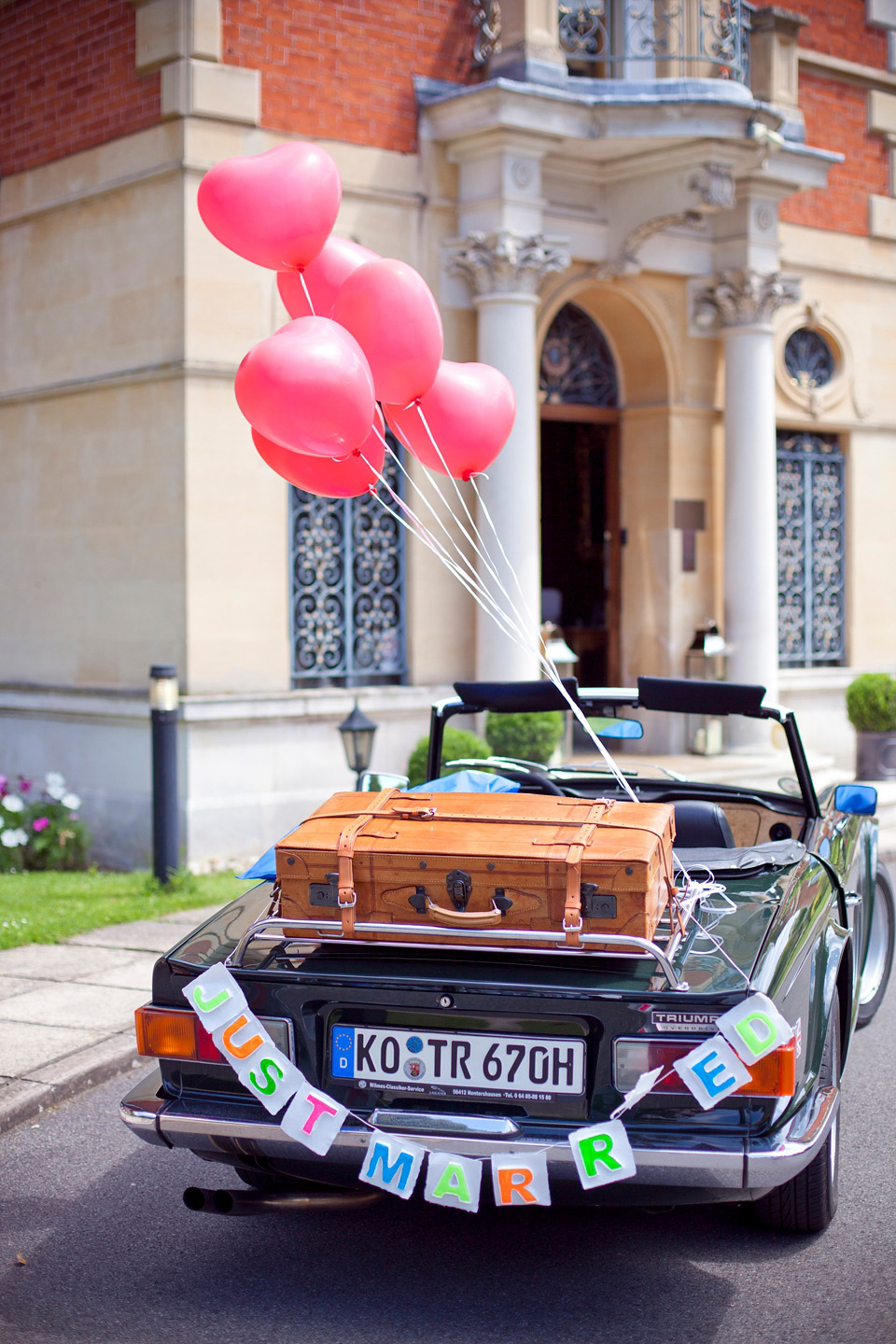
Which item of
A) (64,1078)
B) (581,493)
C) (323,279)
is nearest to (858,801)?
(323,279)

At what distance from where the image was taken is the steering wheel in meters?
4.84

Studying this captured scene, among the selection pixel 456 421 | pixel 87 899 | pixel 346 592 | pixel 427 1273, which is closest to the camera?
pixel 427 1273

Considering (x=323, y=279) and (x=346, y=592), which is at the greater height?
(x=323, y=279)

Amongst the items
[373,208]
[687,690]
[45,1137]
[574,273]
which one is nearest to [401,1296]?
[45,1137]

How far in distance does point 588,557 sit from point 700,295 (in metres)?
2.60

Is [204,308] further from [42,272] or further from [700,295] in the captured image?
[700,295]

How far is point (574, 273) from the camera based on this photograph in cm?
1182

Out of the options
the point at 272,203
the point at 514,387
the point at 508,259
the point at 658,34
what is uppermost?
the point at 658,34

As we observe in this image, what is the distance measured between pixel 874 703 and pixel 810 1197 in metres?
8.88

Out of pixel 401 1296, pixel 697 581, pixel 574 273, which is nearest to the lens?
pixel 401 1296

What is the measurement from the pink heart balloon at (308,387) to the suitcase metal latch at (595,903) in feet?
6.37

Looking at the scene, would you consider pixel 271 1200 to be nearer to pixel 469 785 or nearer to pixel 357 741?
pixel 469 785

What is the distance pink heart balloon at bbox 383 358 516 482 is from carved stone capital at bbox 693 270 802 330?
7349 millimetres

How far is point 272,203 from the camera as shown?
5.04 m
